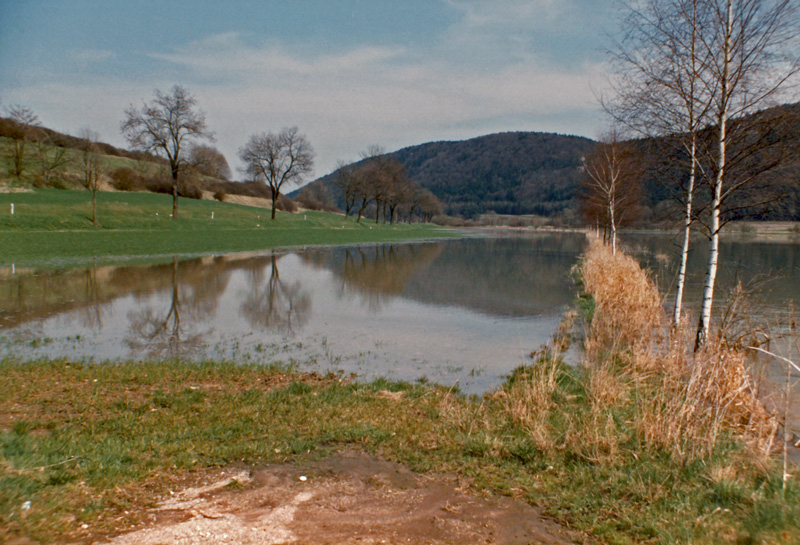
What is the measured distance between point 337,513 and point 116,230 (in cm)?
3857

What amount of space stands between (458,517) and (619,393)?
380 centimetres

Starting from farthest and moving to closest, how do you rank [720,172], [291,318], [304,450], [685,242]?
[291,318] < [685,242] < [720,172] < [304,450]

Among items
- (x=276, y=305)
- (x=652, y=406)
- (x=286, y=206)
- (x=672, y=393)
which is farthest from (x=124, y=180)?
(x=652, y=406)

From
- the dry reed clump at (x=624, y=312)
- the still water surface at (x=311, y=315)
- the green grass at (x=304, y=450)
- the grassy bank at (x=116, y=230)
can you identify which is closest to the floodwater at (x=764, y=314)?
the still water surface at (x=311, y=315)

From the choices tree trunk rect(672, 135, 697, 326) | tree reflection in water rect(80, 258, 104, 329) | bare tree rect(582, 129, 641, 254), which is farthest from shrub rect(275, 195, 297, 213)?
tree trunk rect(672, 135, 697, 326)

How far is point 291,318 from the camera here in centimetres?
1309

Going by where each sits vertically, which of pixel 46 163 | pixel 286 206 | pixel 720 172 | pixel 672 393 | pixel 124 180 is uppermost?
pixel 46 163

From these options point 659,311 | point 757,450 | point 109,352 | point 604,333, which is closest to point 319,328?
point 109,352

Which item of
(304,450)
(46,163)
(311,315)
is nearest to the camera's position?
(304,450)

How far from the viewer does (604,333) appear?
11.3m

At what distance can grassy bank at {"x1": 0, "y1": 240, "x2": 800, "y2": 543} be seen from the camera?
3.84 m

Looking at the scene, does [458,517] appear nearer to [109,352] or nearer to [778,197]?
[109,352]

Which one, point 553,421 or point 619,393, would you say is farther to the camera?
point 619,393

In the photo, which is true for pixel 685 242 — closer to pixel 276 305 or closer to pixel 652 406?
pixel 652 406
